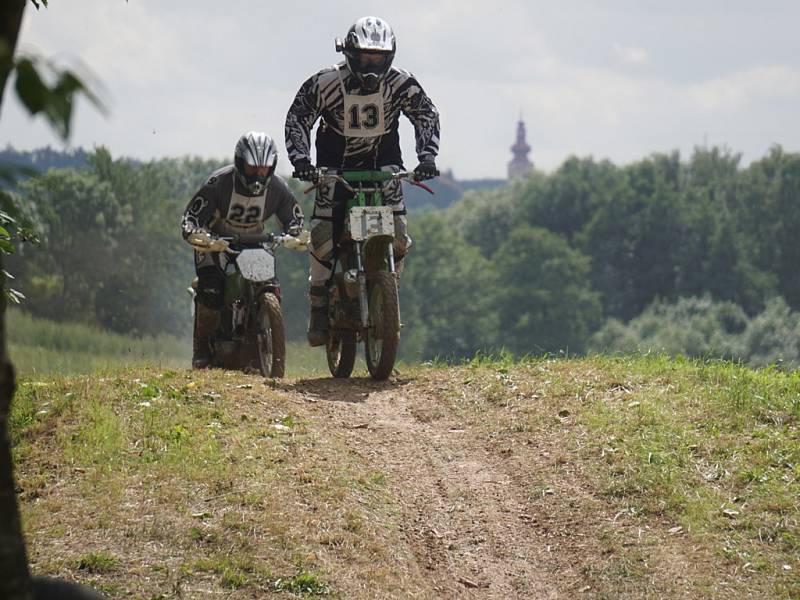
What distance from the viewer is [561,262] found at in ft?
293

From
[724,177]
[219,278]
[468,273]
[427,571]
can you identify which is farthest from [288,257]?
[427,571]

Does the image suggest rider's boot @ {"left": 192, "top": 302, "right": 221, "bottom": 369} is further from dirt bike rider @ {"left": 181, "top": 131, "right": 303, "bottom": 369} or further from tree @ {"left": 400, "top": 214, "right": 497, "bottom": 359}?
tree @ {"left": 400, "top": 214, "right": 497, "bottom": 359}

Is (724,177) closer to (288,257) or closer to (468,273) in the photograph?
(468,273)

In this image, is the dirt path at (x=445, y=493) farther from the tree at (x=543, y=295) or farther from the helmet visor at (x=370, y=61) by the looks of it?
the tree at (x=543, y=295)

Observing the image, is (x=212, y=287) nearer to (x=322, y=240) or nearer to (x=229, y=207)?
(x=229, y=207)

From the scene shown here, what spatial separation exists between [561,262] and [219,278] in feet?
→ 254

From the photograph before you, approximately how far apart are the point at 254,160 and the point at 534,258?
7986 cm

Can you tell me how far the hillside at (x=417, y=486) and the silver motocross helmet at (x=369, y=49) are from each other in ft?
8.99

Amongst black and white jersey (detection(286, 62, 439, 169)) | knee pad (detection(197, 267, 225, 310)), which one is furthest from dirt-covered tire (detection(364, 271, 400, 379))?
knee pad (detection(197, 267, 225, 310))

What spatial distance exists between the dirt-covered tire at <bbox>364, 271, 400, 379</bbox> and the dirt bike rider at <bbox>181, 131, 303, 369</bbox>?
117cm

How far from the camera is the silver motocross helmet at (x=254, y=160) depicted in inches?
491

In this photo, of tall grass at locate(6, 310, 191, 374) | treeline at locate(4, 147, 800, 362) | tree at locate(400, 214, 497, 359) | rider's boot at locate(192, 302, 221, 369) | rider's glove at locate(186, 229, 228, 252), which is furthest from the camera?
tree at locate(400, 214, 497, 359)

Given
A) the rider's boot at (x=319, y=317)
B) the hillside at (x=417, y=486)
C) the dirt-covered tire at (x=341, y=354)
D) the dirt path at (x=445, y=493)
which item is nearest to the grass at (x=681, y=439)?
the hillside at (x=417, y=486)

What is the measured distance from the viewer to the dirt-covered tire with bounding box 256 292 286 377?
12.0 metres
